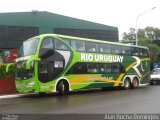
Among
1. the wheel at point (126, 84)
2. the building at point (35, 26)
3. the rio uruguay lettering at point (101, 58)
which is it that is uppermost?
the building at point (35, 26)

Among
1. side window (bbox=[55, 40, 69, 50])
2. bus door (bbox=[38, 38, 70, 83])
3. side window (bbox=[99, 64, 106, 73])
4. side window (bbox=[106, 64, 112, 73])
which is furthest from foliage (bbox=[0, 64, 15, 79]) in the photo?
side window (bbox=[106, 64, 112, 73])

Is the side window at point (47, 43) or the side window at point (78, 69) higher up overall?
the side window at point (47, 43)

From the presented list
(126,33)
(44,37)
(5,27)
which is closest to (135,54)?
(44,37)

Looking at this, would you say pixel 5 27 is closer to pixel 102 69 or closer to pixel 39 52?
pixel 102 69

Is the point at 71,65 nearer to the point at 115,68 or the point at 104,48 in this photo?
the point at 104,48

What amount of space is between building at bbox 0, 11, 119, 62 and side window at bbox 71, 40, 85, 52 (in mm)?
20827

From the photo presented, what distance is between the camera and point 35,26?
1743 inches

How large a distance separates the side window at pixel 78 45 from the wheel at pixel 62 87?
2388 mm

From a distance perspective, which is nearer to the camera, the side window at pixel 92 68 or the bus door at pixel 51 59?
the bus door at pixel 51 59

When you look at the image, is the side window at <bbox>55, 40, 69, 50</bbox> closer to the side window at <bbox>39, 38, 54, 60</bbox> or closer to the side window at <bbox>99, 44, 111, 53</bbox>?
the side window at <bbox>39, 38, 54, 60</bbox>

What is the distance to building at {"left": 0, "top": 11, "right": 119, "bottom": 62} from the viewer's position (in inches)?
1662

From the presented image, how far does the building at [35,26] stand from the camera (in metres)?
42.2

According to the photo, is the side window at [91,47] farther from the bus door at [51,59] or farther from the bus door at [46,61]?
the bus door at [46,61]

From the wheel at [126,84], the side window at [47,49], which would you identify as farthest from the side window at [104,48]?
the side window at [47,49]
